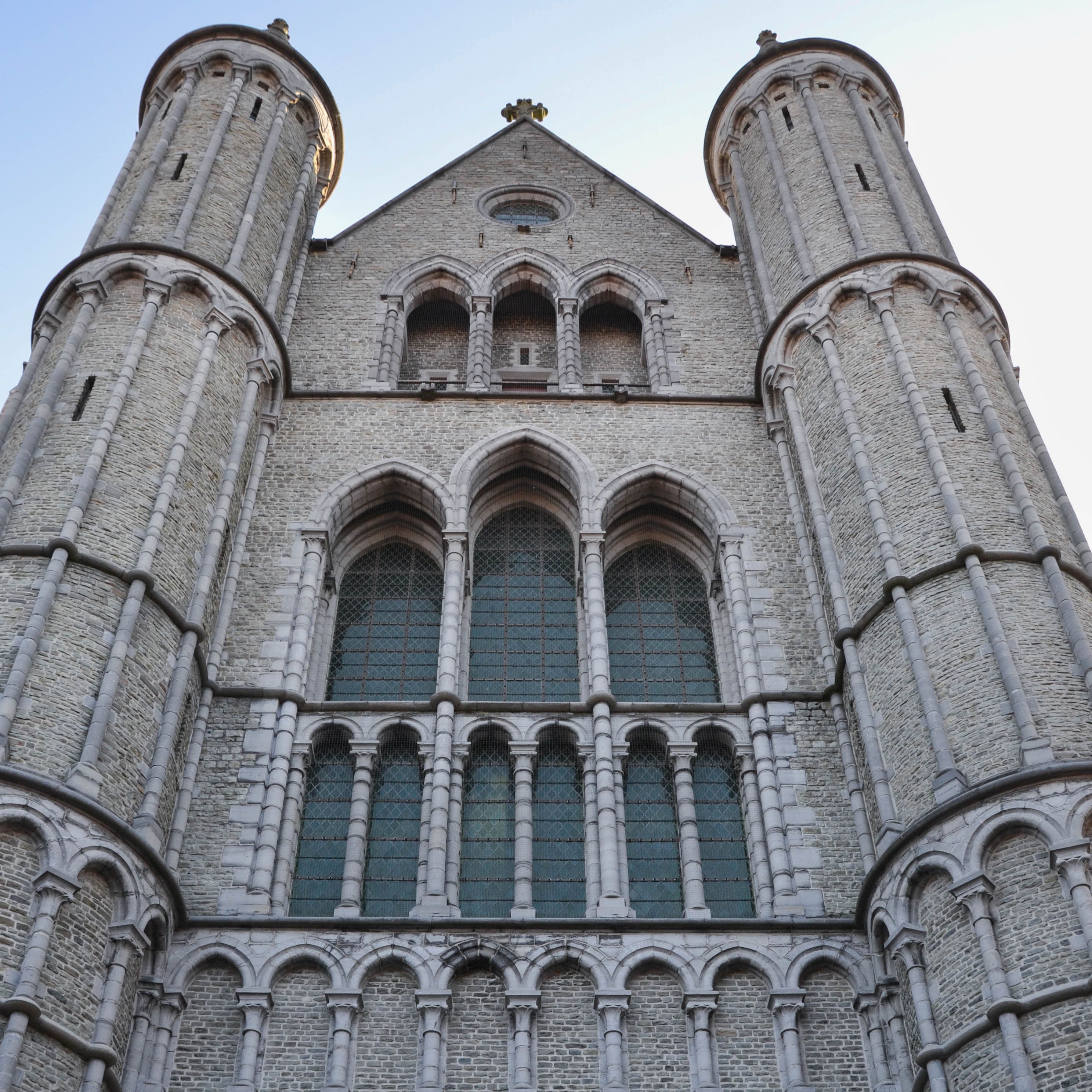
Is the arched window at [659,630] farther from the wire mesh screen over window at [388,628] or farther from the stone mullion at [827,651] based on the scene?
the wire mesh screen over window at [388,628]

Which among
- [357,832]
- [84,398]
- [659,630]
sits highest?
[84,398]

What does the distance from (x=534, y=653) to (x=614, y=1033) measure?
4.96m

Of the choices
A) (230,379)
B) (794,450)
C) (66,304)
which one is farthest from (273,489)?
(794,450)

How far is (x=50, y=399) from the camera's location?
1516 centimetres

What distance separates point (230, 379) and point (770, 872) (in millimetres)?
7468

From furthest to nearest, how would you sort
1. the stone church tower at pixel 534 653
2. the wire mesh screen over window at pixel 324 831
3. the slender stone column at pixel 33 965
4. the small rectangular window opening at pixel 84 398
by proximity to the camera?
1. the small rectangular window opening at pixel 84 398
2. the wire mesh screen over window at pixel 324 831
3. the stone church tower at pixel 534 653
4. the slender stone column at pixel 33 965

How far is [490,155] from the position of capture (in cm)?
2438

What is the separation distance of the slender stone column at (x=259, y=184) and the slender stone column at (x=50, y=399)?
158 cm

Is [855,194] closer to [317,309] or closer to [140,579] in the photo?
[317,309]

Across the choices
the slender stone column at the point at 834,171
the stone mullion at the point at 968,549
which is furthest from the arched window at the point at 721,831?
the slender stone column at the point at 834,171

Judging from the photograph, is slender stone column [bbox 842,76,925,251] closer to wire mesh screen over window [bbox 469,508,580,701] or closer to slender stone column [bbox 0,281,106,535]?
wire mesh screen over window [bbox 469,508,580,701]

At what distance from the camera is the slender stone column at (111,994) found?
10.5 m

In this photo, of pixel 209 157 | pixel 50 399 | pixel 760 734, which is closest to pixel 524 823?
pixel 760 734

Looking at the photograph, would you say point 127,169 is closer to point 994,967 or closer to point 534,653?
point 534,653
